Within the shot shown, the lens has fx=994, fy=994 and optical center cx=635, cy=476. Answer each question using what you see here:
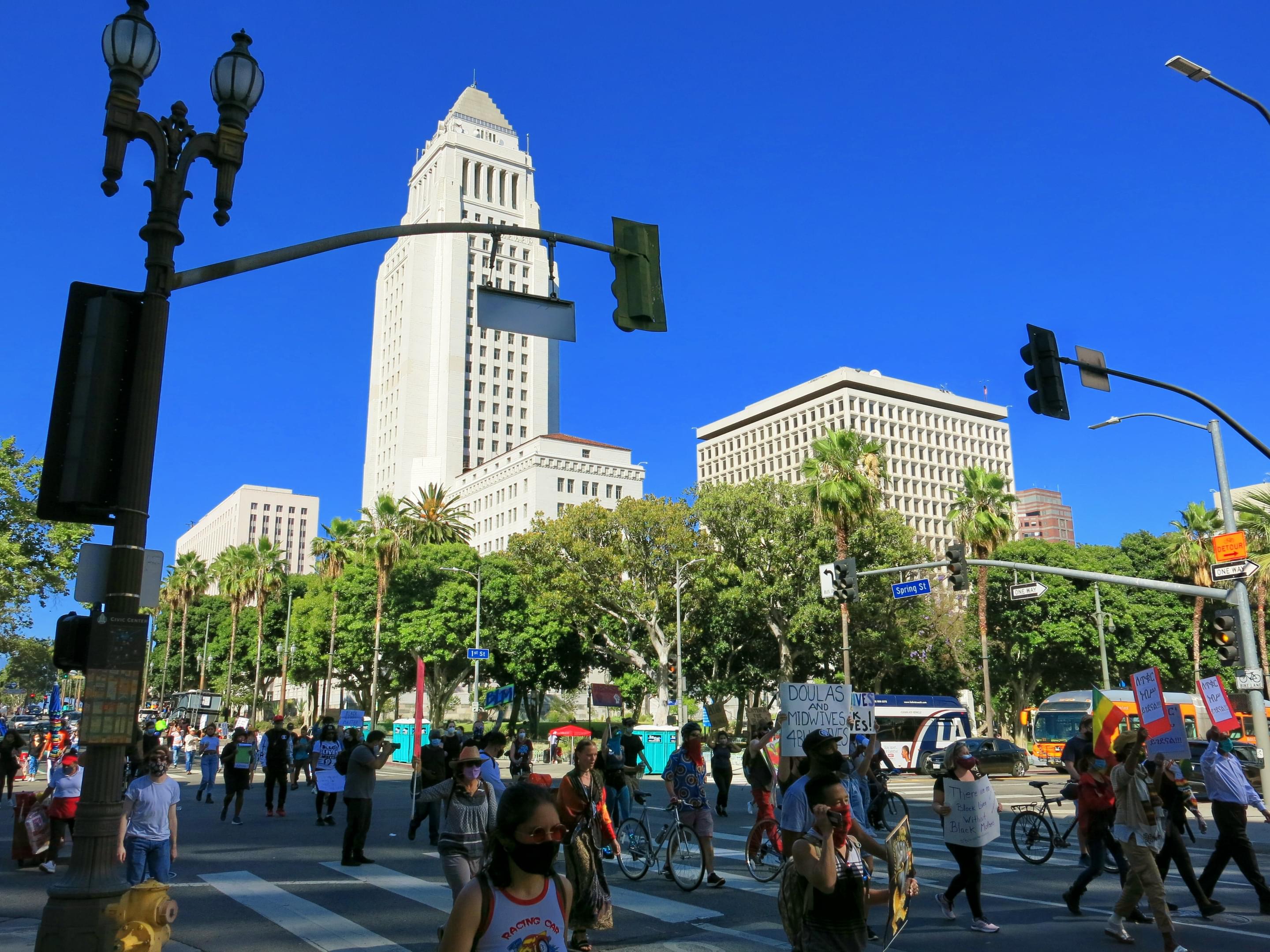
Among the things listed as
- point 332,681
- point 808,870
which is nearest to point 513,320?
point 808,870

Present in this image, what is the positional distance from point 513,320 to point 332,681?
98.2 m

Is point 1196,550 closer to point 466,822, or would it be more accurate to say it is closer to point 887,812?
point 887,812

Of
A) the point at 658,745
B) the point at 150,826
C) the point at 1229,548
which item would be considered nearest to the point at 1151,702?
the point at 1229,548

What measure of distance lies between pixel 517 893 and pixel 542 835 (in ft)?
0.75

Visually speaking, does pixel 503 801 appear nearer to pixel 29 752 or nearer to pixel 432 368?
pixel 29 752

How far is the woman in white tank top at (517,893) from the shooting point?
318cm

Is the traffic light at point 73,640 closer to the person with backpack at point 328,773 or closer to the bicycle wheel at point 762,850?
the bicycle wheel at point 762,850

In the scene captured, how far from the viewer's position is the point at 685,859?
1114 cm

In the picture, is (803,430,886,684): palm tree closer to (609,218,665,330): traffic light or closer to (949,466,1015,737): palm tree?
(949,466,1015,737): palm tree

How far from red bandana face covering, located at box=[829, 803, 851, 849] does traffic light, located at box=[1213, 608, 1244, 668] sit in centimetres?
1564

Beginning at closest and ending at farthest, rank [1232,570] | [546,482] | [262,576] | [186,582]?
[1232,570] → [262,576] → [186,582] → [546,482]

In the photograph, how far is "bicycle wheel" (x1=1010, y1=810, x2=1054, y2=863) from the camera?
1339 centimetres

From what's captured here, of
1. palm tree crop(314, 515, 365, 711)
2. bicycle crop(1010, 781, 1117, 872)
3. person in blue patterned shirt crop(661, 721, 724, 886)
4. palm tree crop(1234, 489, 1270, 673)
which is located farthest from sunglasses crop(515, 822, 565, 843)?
palm tree crop(314, 515, 365, 711)

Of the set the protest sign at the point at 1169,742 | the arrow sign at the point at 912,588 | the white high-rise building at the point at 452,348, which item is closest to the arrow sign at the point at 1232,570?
the arrow sign at the point at 912,588
